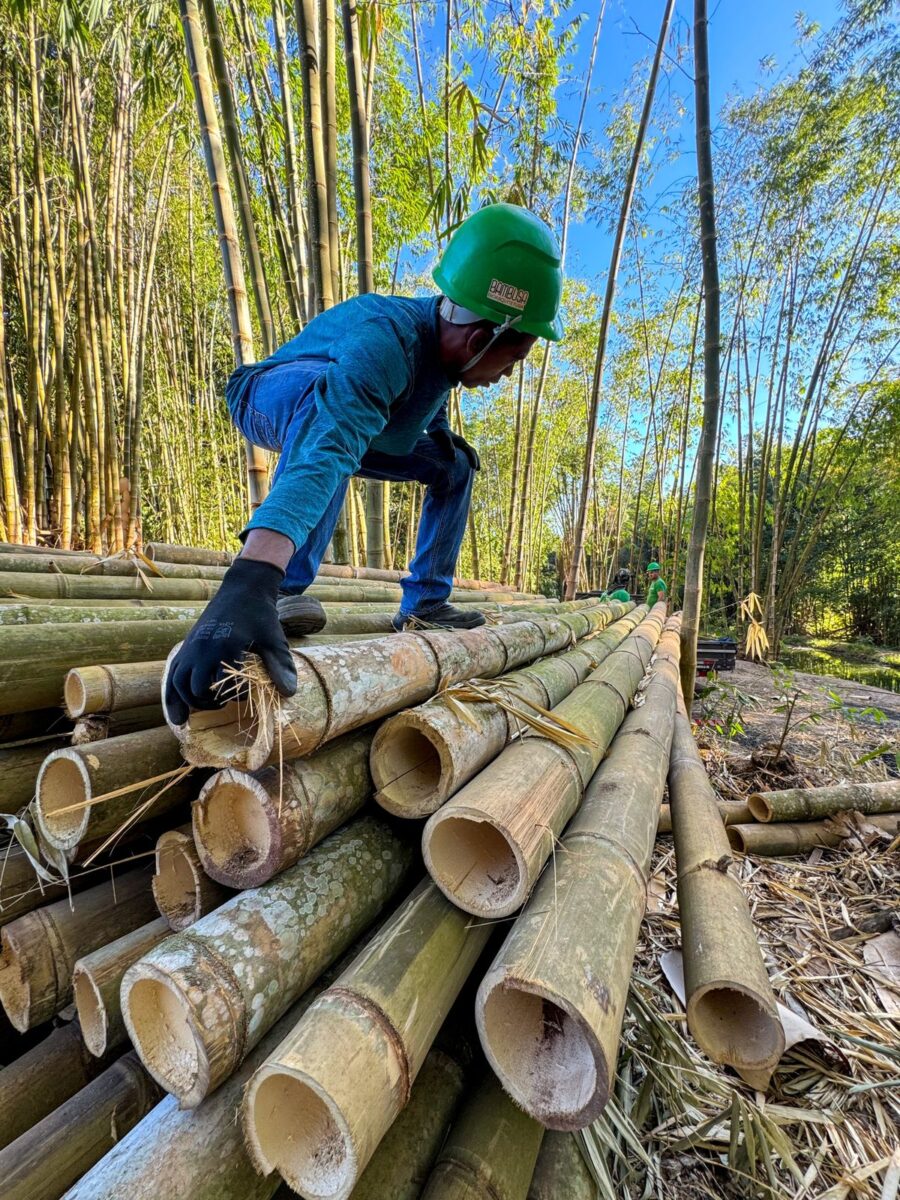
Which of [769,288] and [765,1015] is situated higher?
[769,288]

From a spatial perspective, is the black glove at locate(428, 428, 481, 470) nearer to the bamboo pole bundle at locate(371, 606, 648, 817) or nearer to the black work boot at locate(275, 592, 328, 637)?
the black work boot at locate(275, 592, 328, 637)

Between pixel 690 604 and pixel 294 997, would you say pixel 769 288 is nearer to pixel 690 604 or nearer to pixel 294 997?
pixel 690 604

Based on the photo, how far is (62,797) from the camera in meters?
0.91

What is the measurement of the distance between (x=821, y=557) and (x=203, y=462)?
50.9 ft

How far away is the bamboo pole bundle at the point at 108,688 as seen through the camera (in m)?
0.98

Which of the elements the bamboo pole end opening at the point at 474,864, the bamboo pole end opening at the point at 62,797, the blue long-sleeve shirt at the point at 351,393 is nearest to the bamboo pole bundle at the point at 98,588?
the blue long-sleeve shirt at the point at 351,393

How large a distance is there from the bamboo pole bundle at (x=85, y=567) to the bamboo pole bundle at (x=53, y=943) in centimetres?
124

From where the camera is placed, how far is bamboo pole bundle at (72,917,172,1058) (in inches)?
30.9

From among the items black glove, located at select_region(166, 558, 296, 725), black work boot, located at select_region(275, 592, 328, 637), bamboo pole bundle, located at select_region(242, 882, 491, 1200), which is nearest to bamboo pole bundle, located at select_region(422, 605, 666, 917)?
bamboo pole bundle, located at select_region(242, 882, 491, 1200)

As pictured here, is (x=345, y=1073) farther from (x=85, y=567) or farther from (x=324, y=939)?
(x=85, y=567)

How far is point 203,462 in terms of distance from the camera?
7.86m

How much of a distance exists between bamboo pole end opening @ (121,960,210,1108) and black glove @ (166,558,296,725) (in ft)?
1.10

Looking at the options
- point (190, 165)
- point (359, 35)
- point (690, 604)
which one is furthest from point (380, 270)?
point (690, 604)

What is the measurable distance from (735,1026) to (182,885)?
1009mm
